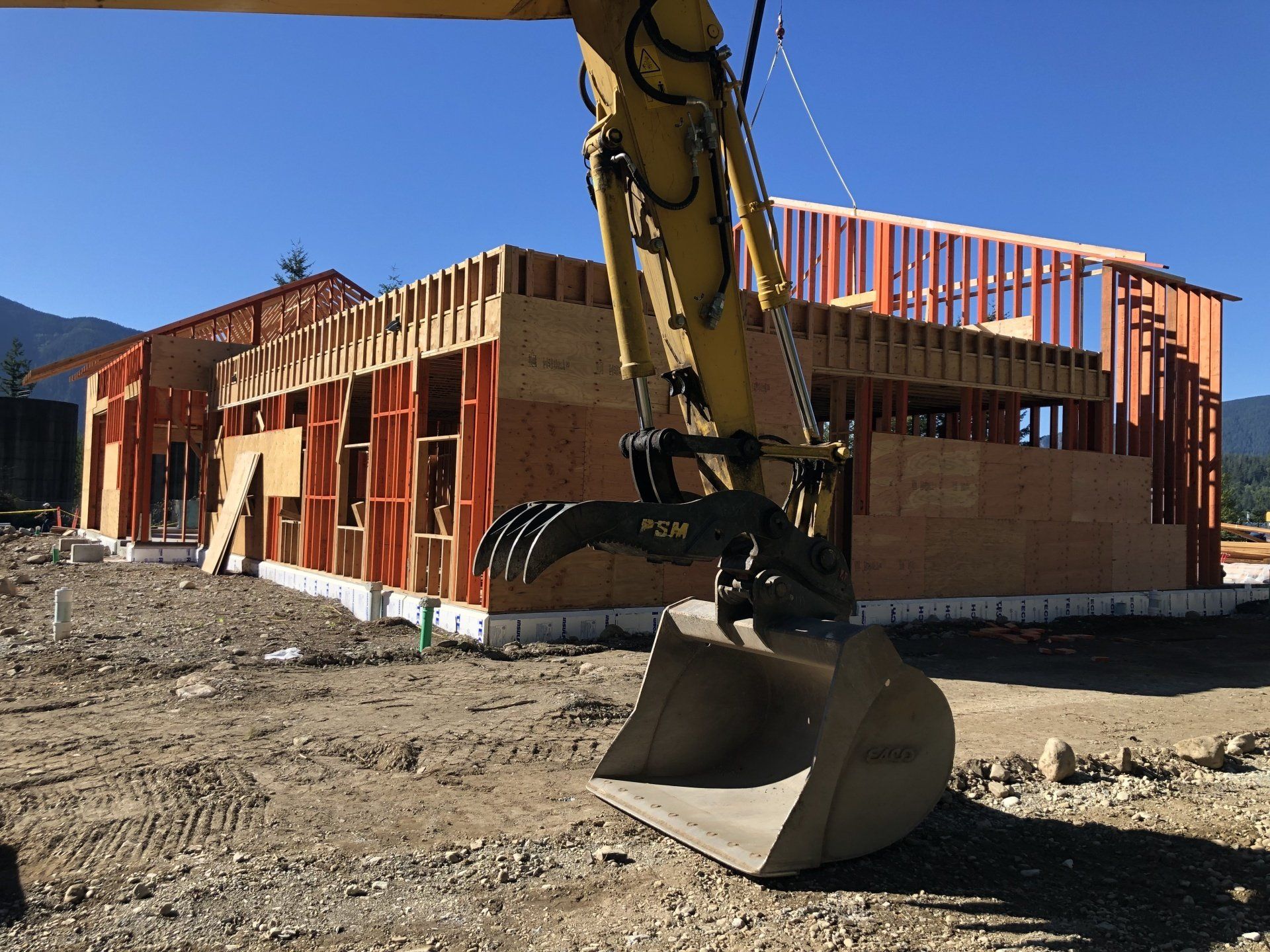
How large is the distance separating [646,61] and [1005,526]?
13125 mm

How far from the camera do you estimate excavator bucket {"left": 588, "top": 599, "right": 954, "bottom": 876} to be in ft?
14.1

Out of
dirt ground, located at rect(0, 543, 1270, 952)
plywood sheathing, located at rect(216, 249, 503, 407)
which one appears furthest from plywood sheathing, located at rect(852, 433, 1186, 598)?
plywood sheathing, located at rect(216, 249, 503, 407)

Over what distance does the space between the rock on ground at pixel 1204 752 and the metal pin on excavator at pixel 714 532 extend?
11.1ft

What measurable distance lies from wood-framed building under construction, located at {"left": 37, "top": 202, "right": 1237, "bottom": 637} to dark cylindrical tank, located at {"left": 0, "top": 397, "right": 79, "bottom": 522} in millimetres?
22371

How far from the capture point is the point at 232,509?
20.4 metres

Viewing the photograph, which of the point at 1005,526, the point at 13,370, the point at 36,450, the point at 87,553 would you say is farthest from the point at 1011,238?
the point at 13,370

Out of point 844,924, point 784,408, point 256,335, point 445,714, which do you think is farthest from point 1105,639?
point 256,335

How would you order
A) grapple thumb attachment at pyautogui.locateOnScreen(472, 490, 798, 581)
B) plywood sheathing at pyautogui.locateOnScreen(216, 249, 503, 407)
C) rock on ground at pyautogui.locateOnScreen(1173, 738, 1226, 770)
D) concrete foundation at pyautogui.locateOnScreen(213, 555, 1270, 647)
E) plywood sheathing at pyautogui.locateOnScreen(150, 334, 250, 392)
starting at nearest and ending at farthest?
grapple thumb attachment at pyautogui.locateOnScreen(472, 490, 798, 581) → rock on ground at pyautogui.locateOnScreen(1173, 738, 1226, 770) → concrete foundation at pyautogui.locateOnScreen(213, 555, 1270, 647) → plywood sheathing at pyautogui.locateOnScreen(216, 249, 503, 407) → plywood sheathing at pyautogui.locateOnScreen(150, 334, 250, 392)

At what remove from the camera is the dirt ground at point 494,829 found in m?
3.93

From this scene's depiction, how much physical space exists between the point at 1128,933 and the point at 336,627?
1081cm

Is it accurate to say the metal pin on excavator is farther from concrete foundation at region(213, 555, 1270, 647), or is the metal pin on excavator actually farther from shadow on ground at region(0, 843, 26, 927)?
concrete foundation at region(213, 555, 1270, 647)

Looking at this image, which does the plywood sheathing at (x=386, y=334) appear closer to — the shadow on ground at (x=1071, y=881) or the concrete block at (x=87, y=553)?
the concrete block at (x=87, y=553)

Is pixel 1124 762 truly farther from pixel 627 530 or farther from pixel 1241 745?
pixel 627 530

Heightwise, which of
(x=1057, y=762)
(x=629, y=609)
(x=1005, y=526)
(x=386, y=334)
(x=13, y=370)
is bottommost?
(x=1057, y=762)
